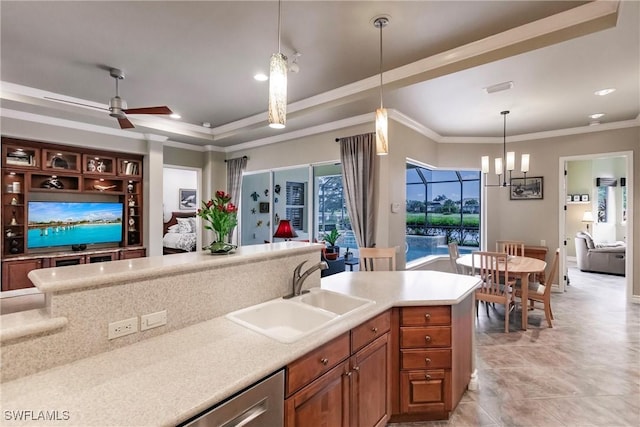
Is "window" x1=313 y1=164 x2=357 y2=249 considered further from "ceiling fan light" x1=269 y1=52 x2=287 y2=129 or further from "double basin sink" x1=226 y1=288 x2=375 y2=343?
"ceiling fan light" x1=269 y1=52 x2=287 y2=129

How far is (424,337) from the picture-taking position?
209 centimetres

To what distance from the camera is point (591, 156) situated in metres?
5.07

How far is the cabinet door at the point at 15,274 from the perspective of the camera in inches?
164

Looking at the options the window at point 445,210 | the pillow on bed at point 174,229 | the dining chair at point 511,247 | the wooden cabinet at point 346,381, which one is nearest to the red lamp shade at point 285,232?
the window at point 445,210

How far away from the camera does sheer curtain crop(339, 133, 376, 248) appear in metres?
4.13

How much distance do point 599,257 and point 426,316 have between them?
732 cm

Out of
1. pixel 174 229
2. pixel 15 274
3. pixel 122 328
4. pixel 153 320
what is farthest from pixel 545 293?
pixel 174 229

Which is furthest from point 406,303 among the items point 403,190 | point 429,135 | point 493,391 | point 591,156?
point 591,156

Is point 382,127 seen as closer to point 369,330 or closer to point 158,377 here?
point 369,330

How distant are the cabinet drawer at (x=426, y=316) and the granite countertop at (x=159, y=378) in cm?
58

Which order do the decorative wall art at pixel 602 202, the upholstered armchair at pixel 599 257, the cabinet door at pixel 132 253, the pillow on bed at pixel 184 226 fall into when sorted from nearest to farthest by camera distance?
the cabinet door at pixel 132 253
the upholstered armchair at pixel 599 257
the pillow on bed at pixel 184 226
the decorative wall art at pixel 602 202

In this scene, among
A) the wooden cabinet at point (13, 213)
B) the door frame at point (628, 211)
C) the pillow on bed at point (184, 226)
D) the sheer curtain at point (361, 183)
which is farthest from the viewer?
the pillow on bed at point (184, 226)

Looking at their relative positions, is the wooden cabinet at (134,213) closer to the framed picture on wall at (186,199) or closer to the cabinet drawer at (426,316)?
the framed picture on wall at (186,199)

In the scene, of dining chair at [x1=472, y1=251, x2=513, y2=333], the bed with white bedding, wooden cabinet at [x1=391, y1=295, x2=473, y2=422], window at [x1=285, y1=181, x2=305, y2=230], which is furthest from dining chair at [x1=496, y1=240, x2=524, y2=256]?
the bed with white bedding
